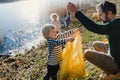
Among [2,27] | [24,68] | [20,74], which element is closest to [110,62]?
[20,74]

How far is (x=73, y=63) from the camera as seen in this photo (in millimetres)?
6133

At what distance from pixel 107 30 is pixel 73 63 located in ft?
4.39

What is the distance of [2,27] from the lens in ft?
72.0

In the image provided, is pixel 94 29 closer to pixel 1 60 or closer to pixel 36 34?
pixel 1 60

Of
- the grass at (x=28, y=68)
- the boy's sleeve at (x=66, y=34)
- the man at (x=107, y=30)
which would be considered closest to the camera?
the man at (x=107, y=30)

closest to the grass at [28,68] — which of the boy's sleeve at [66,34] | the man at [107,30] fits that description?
the man at [107,30]

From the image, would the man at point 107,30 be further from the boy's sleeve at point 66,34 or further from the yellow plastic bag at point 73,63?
the boy's sleeve at point 66,34

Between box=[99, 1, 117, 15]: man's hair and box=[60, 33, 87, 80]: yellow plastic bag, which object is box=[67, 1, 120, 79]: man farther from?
box=[60, 33, 87, 80]: yellow plastic bag

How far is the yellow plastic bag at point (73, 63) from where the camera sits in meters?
6.10

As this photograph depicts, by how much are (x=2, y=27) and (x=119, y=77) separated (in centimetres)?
1747

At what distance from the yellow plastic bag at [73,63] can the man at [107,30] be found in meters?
0.33

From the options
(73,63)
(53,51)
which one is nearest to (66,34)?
(53,51)

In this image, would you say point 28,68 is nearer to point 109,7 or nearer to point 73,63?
point 73,63

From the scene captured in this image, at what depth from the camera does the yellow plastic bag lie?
610 centimetres
